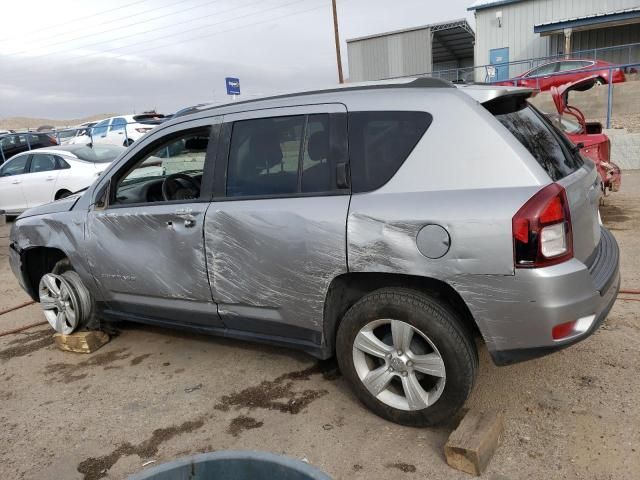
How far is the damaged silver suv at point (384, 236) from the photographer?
8.22 ft

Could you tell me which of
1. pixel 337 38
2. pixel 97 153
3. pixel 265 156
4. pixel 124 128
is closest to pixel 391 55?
pixel 337 38

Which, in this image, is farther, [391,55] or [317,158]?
[391,55]

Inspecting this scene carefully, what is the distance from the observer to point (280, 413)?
321 cm

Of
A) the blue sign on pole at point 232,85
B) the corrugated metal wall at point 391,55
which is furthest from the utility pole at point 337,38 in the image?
the blue sign on pole at point 232,85

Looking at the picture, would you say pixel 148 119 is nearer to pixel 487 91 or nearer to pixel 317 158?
pixel 317 158

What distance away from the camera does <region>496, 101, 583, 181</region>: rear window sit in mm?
2705

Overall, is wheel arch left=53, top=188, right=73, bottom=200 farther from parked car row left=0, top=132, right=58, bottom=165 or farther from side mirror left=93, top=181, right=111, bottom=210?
parked car row left=0, top=132, right=58, bottom=165

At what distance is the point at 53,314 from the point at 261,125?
2.62 m

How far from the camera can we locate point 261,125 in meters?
3.31

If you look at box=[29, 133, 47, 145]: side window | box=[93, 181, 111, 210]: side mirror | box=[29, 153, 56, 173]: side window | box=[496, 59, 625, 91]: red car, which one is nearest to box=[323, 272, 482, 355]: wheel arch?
box=[93, 181, 111, 210]: side mirror

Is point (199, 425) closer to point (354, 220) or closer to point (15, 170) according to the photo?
point (354, 220)

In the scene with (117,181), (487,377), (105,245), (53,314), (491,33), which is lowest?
(487,377)

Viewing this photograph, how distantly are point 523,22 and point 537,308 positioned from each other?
26319 mm

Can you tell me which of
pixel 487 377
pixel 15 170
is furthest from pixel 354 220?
pixel 15 170
